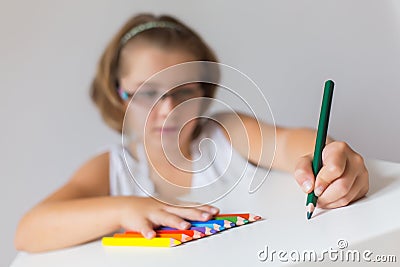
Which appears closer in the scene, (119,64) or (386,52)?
(119,64)

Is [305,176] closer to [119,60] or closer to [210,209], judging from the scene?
[210,209]

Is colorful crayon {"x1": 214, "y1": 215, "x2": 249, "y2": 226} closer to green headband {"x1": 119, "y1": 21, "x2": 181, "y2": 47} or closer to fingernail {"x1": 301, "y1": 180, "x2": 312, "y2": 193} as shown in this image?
fingernail {"x1": 301, "y1": 180, "x2": 312, "y2": 193}

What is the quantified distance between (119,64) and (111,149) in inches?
5.1

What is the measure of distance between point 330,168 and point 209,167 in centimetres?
13

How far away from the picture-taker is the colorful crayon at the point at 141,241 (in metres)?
0.39

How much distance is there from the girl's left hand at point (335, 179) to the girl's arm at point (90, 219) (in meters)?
0.07

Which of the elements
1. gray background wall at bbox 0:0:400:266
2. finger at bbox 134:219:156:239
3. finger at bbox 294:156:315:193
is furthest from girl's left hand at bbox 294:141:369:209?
gray background wall at bbox 0:0:400:266

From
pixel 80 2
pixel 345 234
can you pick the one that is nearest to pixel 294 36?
pixel 80 2

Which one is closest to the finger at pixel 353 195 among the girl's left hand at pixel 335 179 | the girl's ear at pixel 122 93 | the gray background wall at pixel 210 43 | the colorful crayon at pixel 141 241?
the girl's left hand at pixel 335 179

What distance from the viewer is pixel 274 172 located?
54 centimetres

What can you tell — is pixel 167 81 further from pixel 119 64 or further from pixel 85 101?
pixel 85 101

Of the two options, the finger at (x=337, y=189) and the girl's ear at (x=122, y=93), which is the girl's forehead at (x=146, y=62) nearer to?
the girl's ear at (x=122, y=93)

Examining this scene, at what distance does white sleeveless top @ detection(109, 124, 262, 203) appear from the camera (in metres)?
0.48

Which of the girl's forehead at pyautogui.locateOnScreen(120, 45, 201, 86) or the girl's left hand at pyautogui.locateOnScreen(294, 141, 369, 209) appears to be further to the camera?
the girl's forehead at pyautogui.locateOnScreen(120, 45, 201, 86)
